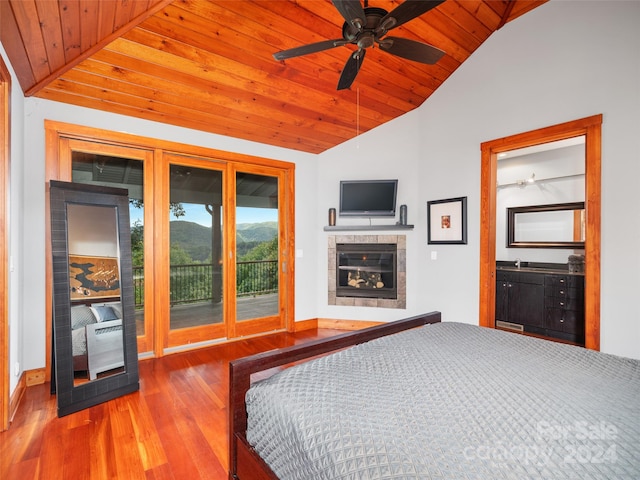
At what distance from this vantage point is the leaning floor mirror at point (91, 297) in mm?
2244

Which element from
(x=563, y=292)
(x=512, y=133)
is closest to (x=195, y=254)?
(x=512, y=133)

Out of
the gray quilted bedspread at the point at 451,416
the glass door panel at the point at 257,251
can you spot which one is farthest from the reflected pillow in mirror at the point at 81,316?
the gray quilted bedspread at the point at 451,416

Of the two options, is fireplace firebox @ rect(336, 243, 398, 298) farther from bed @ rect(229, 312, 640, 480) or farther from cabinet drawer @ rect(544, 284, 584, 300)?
bed @ rect(229, 312, 640, 480)

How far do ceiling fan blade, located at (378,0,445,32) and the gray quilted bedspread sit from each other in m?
1.80

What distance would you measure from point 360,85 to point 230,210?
209cm

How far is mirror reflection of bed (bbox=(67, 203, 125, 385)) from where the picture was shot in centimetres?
235

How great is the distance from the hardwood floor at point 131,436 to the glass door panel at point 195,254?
0.79m

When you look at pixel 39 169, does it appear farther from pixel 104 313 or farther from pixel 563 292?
pixel 563 292

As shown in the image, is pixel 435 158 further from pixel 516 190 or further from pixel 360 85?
pixel 516 190

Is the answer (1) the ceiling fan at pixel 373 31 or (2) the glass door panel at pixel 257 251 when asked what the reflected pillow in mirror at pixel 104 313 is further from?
(1) the ceiling fan at pixel 373 31

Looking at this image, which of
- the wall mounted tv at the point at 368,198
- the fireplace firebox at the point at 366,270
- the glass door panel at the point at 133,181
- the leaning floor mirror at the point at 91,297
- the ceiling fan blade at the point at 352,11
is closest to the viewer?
the ceiling fan blade at the point at 352,11

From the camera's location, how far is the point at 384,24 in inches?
67.3

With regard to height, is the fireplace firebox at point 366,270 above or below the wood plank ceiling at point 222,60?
below

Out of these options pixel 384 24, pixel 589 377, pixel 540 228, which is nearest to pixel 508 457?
pixel 589 377
